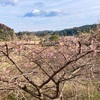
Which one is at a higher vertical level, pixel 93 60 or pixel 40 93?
pixel 93 60

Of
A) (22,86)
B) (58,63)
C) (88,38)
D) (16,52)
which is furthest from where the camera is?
(58,63)

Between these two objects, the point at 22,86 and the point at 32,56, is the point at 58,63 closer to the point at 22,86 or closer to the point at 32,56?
the point at 32,56

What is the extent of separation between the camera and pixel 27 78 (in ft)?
12.7

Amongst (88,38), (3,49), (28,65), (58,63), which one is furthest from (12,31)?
(88,38)

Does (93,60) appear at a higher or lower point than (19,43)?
lower

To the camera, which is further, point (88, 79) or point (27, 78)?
point (88, 79)

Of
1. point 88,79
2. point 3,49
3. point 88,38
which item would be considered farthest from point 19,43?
point 88,79

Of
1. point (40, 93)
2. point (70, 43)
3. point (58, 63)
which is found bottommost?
point (40, 93)

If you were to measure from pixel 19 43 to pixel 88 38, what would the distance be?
0.87 m

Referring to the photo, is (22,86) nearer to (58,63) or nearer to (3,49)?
(3,49)

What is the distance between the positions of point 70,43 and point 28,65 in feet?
2.99

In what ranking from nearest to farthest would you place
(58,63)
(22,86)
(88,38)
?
(88,38), (22,86), (58,63)

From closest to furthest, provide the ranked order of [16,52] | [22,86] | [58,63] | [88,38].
Result: 1. [88,38]
2. [22,86]
3. [16,52]
4. [58,63]

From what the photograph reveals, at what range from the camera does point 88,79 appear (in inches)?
168
